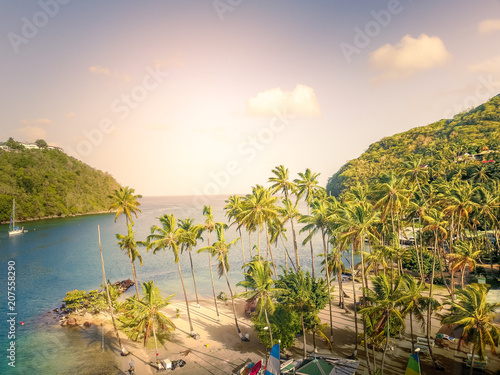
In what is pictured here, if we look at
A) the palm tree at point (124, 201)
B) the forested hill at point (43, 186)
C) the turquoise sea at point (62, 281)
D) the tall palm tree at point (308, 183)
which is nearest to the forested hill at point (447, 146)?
the tall palm tree at point (308, 183)

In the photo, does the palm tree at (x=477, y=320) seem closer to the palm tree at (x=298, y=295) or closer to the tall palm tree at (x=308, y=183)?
the palm tree at (x=298, y=295)

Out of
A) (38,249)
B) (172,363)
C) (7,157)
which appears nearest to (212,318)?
(172,363)

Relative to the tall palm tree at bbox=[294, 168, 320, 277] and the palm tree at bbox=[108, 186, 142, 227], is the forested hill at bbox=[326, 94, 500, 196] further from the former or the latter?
the palm tree at bbox=[108, 186, 142, 227]

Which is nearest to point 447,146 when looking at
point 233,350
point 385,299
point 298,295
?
point 385,299

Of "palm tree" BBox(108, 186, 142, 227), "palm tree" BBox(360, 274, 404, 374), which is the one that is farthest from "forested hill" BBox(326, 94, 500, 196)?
"palm tree" BBox(108, 186, 142, 227)

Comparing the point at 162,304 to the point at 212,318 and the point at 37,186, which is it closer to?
the point at 212,318

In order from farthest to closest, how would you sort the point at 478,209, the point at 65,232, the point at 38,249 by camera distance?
the point at 65,232, the point at 38,249, the point at 478,209
